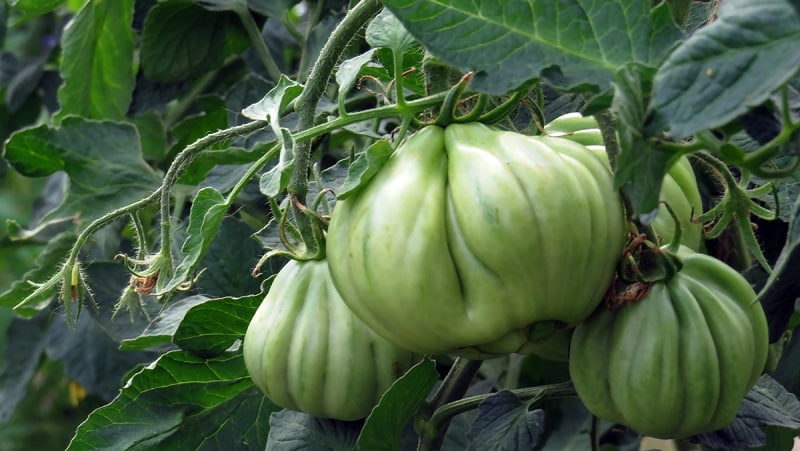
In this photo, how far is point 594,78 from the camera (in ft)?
1.56

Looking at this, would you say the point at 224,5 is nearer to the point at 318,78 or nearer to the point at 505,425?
the point at 318,78

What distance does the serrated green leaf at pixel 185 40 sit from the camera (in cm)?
104

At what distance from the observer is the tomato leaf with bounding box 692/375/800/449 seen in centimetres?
62

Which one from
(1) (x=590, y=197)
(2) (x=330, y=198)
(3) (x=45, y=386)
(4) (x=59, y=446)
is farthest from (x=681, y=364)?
(4) (x=59, y=446)

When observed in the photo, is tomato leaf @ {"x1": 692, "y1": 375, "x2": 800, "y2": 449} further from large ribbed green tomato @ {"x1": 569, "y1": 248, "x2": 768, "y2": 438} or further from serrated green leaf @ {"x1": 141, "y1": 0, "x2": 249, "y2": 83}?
serrated green leaf @ {"x1": 141, "y1": 0, "x2": 249, "y2": 83}

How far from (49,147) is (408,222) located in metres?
0.56

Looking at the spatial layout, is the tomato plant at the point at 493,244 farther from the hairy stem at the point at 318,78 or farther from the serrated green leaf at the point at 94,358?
the serrated green leaf at the point at 94,358

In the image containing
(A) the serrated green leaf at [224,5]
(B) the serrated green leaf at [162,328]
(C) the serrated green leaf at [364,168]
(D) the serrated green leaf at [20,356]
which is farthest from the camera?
(D) the serrated green leaf at [20,356]

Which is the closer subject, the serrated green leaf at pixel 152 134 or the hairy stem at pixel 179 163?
the hairy stem at pixel 179 163

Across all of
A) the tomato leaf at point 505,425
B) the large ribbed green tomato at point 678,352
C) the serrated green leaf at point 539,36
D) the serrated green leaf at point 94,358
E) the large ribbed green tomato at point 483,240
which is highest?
the serrated green leaf at point 539,36

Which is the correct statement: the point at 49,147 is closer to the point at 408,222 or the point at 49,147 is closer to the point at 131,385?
the point at 131,385

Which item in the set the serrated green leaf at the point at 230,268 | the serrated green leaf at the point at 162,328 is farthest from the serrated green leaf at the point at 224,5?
the serrated green leaf at the point at 162,328

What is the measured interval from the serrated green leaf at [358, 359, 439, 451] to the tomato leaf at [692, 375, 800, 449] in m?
0.19

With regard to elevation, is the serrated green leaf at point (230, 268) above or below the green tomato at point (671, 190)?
below
